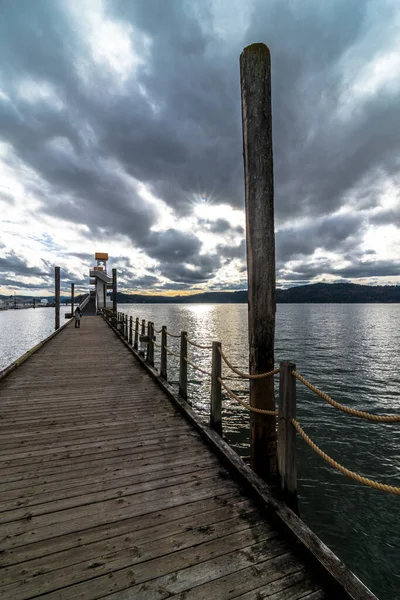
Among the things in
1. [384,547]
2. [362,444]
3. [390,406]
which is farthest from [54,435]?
[390,406]

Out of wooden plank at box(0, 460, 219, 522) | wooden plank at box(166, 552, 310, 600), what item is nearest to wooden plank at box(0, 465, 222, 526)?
wooden plank at box(0, 460, 219, 522)

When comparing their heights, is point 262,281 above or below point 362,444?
above

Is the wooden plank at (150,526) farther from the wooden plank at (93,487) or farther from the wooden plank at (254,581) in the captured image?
the wooden plank at (254,581)

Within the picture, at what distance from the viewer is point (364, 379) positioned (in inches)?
596

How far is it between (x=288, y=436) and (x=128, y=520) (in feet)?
5.61

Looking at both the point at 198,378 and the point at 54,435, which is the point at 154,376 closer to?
the point at 54,435

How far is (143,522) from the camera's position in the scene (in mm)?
2584

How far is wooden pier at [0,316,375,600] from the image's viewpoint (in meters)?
2.00

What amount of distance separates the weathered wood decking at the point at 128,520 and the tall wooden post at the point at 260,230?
0.68 m

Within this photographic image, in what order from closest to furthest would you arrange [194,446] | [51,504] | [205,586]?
[205,586]
[51,504]
[194,446]

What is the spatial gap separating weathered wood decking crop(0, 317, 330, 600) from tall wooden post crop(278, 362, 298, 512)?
1.21 ft

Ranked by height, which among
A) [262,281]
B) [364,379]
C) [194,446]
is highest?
[262,281]

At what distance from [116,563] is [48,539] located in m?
0.67

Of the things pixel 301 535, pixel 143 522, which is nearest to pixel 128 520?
pixel 143 522
